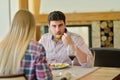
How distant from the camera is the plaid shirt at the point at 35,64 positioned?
183cm

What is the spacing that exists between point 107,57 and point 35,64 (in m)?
1.44

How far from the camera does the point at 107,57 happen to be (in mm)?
3090

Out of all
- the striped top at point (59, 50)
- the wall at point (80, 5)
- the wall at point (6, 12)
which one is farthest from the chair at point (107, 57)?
the wall at point (6, 12)

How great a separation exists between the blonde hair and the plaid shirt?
42mm

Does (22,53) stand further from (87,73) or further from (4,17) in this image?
(4,17)

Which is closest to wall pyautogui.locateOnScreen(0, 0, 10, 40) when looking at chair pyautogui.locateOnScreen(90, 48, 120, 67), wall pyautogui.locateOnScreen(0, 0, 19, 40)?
wall pyautogui.locateOnScreen(0, 0, 19, 40)

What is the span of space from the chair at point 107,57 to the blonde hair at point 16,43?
142cm

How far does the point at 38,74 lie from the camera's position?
1.84 meters

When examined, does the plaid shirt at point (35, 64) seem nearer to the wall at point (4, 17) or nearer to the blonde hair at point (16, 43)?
the blonde hair at point (16, 43)

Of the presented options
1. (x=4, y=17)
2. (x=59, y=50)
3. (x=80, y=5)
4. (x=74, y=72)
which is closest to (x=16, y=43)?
(x=74, y=72)

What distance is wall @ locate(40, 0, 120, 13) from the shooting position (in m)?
4.86

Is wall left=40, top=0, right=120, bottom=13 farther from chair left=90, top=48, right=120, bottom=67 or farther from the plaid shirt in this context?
the plaid shirt

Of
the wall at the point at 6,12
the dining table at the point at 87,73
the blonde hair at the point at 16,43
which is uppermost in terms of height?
the wall at the point at 6,12

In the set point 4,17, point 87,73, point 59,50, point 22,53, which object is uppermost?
point 4,17
